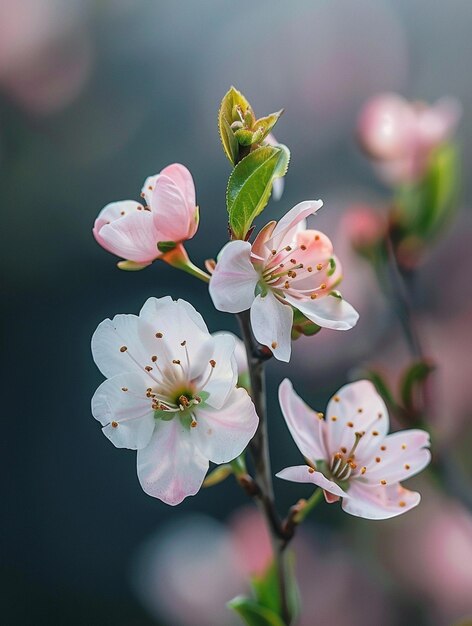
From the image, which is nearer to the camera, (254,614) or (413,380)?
(254,614)

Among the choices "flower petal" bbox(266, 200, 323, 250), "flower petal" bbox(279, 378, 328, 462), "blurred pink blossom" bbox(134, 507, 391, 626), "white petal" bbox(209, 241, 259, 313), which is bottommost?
"blurred pink blossom" bbox(134, 507, 391, 626)

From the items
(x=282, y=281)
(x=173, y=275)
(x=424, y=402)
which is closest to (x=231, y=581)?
(x=424, y=402)

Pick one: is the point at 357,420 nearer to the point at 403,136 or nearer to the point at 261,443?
the point at 261,443

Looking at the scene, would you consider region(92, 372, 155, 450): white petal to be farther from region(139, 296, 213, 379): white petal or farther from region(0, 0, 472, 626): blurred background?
region(0, 0, 472, 626): blurred background

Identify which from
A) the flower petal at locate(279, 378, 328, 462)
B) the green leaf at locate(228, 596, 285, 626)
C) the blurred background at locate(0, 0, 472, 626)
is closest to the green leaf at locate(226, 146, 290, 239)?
the flower petal at locate(279, 378, 328, 462)

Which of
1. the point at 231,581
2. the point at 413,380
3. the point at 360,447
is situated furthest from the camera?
the point at 231,581

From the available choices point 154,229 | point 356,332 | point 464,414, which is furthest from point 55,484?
point 154,229
